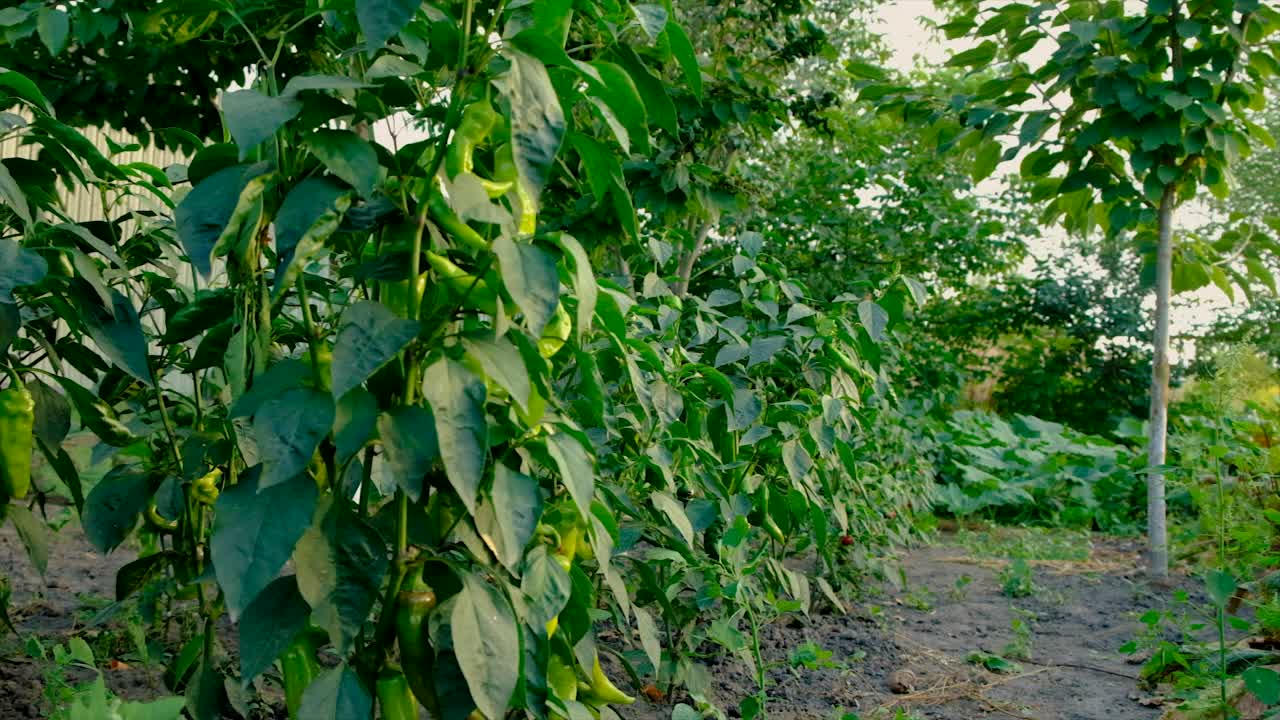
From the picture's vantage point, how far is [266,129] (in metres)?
1.00

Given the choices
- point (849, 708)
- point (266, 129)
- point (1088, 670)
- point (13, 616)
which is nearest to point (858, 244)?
point (1088, 670)

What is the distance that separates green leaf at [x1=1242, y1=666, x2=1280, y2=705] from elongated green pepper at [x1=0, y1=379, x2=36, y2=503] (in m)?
2.05

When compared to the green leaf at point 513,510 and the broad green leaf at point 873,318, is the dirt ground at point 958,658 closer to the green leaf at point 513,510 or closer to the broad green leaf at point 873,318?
the broad green leaf at point 873,318

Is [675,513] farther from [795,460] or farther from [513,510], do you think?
[513,510]

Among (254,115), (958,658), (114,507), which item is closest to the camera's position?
(254,115)

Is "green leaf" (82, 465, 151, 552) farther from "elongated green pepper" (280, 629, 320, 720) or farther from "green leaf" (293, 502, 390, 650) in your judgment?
"green leaf" (293, 502, 390, 650)

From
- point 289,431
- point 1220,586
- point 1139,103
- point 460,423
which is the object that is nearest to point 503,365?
point 460,423

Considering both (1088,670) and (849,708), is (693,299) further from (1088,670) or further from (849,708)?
(1088,670)

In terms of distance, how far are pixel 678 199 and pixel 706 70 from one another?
0.57 m

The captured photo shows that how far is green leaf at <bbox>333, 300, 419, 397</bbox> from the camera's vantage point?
1.03 meters

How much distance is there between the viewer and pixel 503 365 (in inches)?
44.8

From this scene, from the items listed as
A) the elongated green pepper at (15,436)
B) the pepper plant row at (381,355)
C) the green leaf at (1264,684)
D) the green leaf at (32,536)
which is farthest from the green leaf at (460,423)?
the green leaf at (1264,684)

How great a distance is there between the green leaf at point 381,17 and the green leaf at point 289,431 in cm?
39

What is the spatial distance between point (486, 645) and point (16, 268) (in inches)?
30.8
